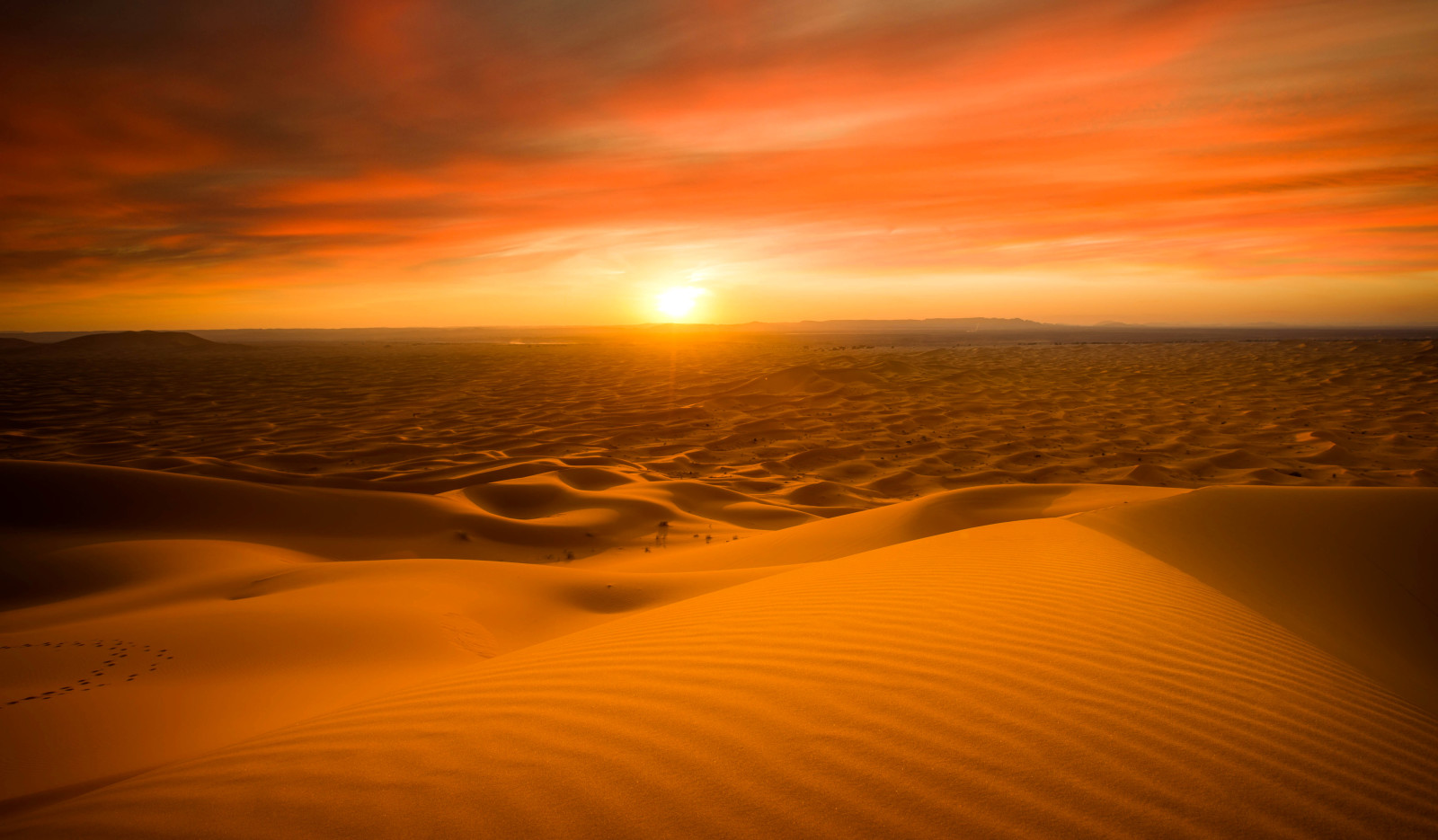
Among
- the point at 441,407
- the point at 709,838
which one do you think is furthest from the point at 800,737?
the point at 441,407

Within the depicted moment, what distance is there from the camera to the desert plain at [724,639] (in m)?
1.55

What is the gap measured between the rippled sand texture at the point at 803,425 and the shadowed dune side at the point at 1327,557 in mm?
3518

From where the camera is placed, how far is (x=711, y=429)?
13297 mm

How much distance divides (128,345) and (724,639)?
6923 centimetres

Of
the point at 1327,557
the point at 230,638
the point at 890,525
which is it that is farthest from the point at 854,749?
the point at 1327,557

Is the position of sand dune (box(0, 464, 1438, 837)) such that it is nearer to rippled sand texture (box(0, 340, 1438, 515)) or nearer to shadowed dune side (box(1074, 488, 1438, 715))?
shadowed dune side (box(1074, 488, 1438, 715))

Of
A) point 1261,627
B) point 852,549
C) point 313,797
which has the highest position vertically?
point 313,797

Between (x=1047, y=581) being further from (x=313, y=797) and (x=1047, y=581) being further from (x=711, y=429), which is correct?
(x=711, y=429)

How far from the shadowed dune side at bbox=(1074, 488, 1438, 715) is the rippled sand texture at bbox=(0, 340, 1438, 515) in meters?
3.52

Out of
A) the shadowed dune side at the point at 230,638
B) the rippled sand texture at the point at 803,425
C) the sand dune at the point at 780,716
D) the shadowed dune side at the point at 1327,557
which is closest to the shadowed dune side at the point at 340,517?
the rippled sand texture at the point at 803,425

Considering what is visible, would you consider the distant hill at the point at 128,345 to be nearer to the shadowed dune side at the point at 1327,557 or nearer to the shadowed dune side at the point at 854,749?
the shadowed dune side at the point at 854,749

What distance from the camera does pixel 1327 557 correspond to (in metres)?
4.79

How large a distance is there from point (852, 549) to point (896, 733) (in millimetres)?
4299

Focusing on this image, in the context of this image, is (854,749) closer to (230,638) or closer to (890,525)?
(230,638)
